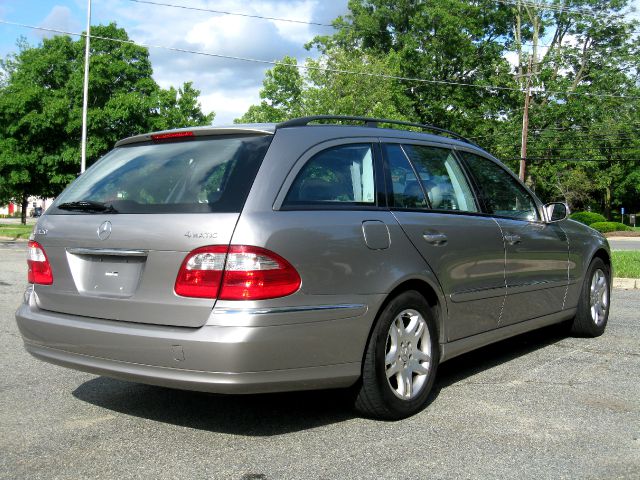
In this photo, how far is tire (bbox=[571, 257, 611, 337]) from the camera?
656cm

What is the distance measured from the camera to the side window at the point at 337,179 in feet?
12.6

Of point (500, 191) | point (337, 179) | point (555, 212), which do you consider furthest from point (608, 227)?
point (337, 179)

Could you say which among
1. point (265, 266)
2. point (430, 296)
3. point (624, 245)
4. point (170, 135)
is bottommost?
point (624, 245)

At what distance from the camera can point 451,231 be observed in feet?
15.2

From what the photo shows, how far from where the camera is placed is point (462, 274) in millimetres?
4668

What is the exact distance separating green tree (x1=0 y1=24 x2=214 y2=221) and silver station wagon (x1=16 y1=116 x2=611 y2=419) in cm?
3224

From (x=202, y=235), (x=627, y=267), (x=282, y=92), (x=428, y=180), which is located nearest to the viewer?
(x=202, y=235)

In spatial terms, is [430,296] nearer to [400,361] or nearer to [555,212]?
[400,361]

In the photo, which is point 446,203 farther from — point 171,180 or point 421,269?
point 171,180

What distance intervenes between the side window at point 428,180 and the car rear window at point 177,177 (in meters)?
0.99

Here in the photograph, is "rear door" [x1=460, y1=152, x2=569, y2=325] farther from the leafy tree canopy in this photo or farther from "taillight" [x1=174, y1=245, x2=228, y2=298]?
the leafy tree canopy

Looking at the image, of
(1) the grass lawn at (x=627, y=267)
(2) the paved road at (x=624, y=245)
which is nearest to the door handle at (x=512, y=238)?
(1) the grass lawn at (x=627, y=267)

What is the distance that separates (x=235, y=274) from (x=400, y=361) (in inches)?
49.6

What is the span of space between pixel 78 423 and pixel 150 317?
95cm
